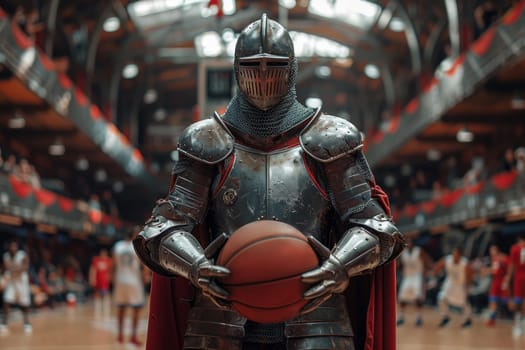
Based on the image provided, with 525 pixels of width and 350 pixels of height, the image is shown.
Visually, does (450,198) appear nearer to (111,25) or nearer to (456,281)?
(456,281)

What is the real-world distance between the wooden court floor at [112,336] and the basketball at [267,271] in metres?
9.81

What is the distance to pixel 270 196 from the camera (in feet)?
13.3

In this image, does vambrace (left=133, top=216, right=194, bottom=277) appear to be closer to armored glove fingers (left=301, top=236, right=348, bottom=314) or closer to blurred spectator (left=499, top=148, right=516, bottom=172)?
armored glove fingers (left=301, top=236, right=348, bottom=314)

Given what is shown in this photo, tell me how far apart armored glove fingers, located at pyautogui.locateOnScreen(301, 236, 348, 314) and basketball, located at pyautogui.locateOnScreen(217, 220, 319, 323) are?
3 cm

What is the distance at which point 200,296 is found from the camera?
4.02m

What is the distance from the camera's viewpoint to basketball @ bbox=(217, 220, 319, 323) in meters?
3.43

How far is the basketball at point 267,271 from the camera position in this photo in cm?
343

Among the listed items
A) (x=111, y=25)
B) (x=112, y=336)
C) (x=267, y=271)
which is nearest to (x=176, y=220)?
(x=267, y=271)

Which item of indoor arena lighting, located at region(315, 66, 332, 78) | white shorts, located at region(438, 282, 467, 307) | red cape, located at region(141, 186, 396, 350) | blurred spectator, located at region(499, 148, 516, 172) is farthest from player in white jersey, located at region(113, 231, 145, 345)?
indoor arena lighting, located at region(315, 66, 332, 78)

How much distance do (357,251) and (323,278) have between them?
34 cm

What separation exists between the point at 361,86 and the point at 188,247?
4679cm

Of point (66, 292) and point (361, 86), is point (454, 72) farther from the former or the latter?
point (361, 86)

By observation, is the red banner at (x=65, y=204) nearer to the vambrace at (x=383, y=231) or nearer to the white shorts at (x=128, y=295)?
the white shorts at (x=128, y=295)

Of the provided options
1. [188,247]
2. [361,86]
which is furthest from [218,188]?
[361,86]
